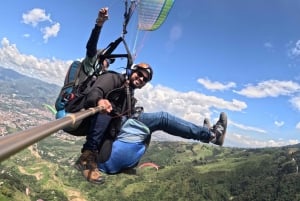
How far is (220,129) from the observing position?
821 cm

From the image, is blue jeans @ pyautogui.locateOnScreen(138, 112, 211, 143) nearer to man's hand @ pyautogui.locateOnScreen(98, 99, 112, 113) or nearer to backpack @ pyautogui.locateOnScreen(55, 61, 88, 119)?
backpack @ pyautogui.locateOnScreen(55, 61, 88, 119)

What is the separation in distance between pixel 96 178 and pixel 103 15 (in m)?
2.62

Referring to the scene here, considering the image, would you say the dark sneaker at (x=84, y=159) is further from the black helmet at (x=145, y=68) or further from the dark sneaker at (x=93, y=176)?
the black helmet at (x=145, y=68)

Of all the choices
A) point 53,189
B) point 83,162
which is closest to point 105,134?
point 83,162

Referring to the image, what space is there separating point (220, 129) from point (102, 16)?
3716 mm

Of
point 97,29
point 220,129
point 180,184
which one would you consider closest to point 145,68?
point 97,29

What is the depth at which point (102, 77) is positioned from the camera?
602 cm

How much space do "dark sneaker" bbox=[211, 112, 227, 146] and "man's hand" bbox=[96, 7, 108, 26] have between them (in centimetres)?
335

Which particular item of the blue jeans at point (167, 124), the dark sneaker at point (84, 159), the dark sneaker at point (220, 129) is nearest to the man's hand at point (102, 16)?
the blue jeans at point (167, 124)

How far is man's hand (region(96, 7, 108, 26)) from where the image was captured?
6078mm

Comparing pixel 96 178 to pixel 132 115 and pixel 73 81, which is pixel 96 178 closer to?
pixel 132 115

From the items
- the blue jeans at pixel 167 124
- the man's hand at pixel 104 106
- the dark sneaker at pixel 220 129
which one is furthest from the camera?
the dark sneaker at pixel 220 129

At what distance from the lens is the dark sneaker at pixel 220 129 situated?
794 centimetres

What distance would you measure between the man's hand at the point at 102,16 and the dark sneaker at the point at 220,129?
335cm
